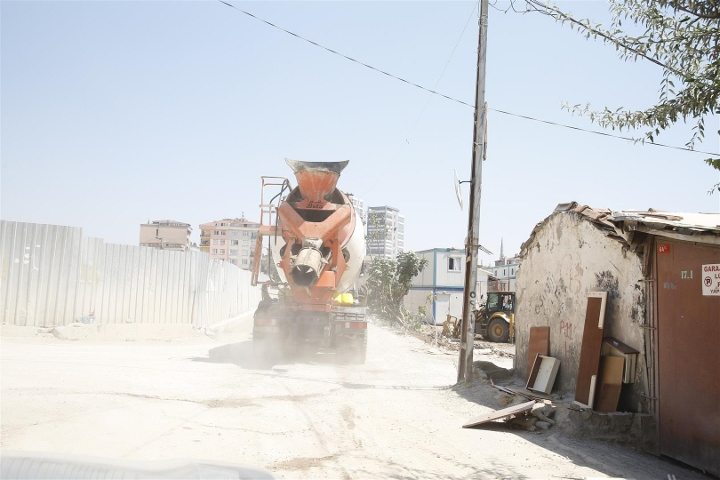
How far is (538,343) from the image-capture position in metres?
9.98

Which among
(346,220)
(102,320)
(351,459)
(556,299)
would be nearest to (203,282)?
(102,320)

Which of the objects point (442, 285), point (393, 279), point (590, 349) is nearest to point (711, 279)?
point (590, 349)

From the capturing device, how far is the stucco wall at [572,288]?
7.59m

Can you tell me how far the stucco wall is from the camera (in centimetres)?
759

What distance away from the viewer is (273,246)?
14.2m


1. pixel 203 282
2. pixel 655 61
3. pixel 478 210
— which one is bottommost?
pixel 203 282

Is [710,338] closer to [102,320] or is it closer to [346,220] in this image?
[346,220]

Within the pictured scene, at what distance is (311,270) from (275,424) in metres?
6.28

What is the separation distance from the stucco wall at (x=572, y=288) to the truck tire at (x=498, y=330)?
52.7 ft

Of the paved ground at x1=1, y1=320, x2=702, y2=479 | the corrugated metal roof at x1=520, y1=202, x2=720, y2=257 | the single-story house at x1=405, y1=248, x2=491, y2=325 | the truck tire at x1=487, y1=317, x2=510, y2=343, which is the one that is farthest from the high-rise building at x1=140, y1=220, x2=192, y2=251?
the corrugated metal roof at x1=520, y1=202, x2=720, y2=257

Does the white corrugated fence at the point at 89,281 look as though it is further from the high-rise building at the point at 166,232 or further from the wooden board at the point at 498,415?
the high-rise building at the point at 166,232

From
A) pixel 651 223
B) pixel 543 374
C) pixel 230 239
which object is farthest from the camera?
pixel 230 239

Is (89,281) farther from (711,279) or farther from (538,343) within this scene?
(711,279)

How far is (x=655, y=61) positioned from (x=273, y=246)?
32.8 ft
